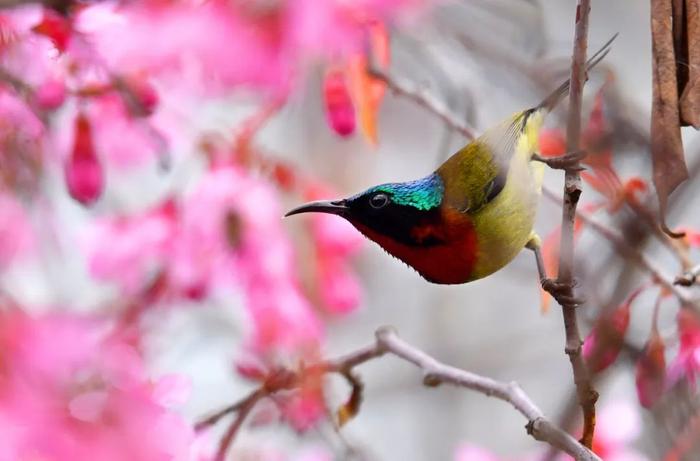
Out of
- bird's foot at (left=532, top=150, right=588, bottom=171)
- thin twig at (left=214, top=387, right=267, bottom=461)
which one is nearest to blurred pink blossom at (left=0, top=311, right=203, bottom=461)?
thin twig at (left=214, top=387, right=267, bottom=461)

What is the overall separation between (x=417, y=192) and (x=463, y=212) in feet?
0.12

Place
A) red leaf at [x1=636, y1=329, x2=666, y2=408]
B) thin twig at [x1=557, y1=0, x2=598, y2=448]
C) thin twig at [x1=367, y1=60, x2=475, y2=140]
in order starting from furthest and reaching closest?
thin twig at [x1=367, y1=60, x2=475, y2=140]
red leaf at [x1=636, y1=329, x2=666, y2=408]
thin twig at [x1=557, y1=0, x2=598, y2=448]

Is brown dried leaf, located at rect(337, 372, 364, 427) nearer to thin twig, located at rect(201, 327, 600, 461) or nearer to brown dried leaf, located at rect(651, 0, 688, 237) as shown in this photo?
thin twig, located at rect(201, 327, 600, 461)

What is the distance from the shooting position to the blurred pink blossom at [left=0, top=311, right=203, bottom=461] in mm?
1076

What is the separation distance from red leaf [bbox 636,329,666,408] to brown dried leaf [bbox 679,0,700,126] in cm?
28

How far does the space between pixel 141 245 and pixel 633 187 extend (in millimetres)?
769

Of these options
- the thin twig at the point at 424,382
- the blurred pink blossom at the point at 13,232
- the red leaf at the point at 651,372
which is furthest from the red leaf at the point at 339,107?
the blurred pink blossom at the point at 13,232

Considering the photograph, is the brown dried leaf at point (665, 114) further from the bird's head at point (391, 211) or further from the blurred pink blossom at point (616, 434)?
the blurred pink blossom at point (616, 434)

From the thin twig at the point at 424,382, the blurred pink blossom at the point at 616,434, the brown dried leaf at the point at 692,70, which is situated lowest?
the blurred pink blossom at the point at 616,434

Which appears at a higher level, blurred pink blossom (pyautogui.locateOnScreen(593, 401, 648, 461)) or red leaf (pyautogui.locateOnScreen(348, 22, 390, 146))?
red leaf (pyautogui.locateOnScreen(348, 22, 390, 146))

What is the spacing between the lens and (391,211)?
70 cm

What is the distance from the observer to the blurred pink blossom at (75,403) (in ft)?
3.53

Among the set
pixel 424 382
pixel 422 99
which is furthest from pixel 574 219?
pixel 422 99

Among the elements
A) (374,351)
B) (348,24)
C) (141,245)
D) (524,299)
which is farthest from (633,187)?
(524,299)
